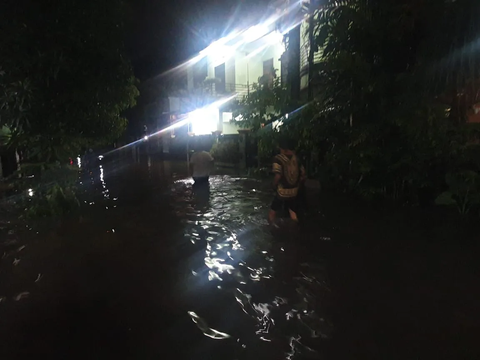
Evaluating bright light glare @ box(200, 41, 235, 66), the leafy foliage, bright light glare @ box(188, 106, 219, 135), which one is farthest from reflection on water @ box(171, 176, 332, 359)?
bright light glare @ box(188, 106, 219, 135)

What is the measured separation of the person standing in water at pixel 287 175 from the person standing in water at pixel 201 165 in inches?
202

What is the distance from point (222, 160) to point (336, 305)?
14368 mm

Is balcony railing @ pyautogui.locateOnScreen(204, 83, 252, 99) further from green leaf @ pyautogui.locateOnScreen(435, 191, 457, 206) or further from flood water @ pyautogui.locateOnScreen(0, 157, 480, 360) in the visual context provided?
flood water @ pyautogui.locateOnScreen(0, 157, 480, 360)

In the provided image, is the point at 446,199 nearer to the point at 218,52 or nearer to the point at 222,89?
the point at 218,52

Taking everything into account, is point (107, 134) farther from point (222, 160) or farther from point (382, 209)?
point (222, 160)

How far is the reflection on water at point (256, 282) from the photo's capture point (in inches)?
132

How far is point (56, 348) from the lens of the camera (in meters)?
3.18

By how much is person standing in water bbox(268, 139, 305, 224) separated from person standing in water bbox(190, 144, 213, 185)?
5138mm

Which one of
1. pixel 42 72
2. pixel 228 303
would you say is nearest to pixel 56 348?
pixel 228 303

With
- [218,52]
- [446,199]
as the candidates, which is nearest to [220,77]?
[218,52]

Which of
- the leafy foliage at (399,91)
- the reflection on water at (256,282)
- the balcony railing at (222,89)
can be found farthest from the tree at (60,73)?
the balcony railing at (222,89)

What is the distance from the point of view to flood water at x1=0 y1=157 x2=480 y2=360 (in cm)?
318

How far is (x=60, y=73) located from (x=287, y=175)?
480cm

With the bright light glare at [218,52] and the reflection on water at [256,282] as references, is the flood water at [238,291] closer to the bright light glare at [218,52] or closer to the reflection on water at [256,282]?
the reflection on water at [256,282]
